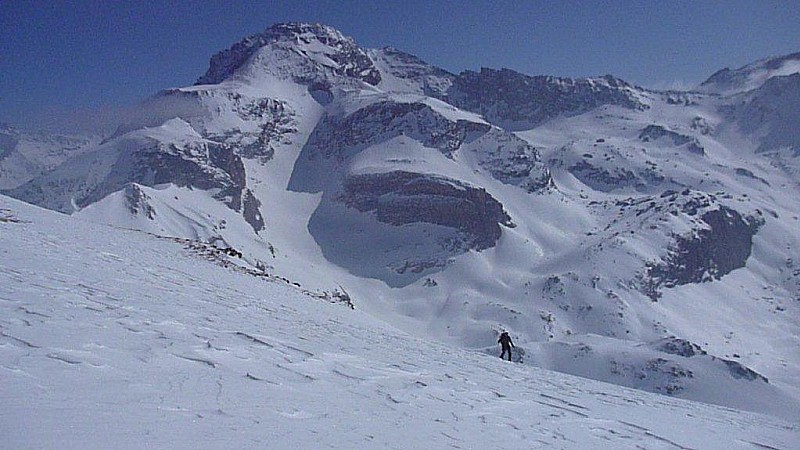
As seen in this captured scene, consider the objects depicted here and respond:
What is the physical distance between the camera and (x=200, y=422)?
630 cm

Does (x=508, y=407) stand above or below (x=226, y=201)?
below

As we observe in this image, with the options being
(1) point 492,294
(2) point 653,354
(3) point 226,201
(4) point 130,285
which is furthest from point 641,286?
(4) point 130,285

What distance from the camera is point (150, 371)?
7.74 metres

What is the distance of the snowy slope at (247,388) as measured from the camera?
617 centimetres

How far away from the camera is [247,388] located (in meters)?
7.93

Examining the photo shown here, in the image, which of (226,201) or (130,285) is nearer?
(130,285)

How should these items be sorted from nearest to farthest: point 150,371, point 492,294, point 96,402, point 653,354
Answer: point 96,402, point 150,371, point 653,354, point 492,294

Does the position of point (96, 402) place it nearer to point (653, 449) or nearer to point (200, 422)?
point (200, 422)

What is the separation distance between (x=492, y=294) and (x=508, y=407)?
174126 millimetres

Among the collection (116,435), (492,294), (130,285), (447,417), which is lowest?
(116,435)

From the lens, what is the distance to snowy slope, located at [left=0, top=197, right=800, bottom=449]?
617 cm

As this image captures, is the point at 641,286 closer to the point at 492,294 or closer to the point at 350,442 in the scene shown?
the point at 492,294

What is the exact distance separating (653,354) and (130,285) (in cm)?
11259

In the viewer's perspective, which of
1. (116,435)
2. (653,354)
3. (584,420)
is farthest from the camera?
(653,354)
